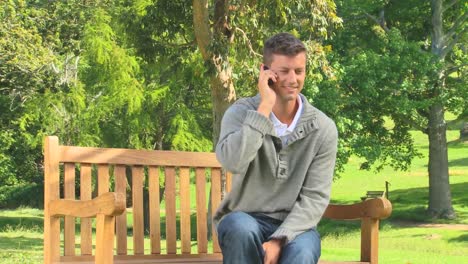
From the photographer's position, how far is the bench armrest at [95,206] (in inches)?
146

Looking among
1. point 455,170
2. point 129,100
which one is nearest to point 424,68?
point 129,100

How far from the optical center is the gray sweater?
13.0 feet

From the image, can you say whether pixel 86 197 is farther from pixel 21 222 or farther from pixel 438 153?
pixel 438 153

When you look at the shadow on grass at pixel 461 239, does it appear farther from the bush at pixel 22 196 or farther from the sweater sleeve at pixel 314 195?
the bush at pixel 22 196

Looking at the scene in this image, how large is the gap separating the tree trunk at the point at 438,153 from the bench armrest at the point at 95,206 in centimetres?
2907

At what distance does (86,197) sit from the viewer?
499cm

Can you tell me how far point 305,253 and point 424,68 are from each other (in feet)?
87.9

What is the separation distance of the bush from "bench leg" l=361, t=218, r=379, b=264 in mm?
40458

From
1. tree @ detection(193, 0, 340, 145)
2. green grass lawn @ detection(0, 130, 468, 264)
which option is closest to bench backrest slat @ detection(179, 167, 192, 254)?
green grass lawn @ detection(0, 130, 468, 264)

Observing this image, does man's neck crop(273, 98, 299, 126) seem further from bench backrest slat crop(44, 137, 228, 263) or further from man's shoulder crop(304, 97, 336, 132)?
bench backrest slat crop(44, 137, 228, 263)

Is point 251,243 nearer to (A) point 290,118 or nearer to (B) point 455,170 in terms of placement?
(A) point 290,118

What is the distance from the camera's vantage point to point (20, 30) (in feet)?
56.6

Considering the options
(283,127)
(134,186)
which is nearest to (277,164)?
(283,127)

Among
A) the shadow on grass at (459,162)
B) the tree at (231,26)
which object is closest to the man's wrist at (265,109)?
the tree at (231,26)
